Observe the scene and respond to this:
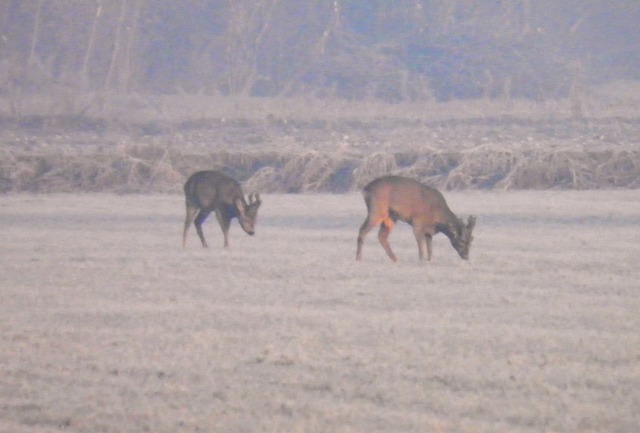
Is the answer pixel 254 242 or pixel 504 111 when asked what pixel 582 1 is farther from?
pixel 254 242

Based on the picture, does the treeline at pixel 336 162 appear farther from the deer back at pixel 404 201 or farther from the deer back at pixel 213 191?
the deer back at pixel 404 201

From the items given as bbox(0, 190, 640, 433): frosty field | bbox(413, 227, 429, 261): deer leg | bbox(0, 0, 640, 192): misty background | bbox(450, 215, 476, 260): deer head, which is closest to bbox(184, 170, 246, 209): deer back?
bbox(0, 190, 640, 433): frosty field

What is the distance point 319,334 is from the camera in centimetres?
1059

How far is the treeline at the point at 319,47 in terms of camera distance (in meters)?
56.2

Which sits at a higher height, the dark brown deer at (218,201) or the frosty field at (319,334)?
the dark brown deer at (218,201)

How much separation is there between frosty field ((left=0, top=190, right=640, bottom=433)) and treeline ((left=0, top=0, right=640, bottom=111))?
3628 centimetres

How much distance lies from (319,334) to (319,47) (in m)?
52.7

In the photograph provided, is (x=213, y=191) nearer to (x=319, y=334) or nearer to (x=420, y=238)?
(x=420, y=238)

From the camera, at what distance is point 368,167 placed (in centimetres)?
3014

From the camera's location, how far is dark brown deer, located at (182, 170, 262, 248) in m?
18.2

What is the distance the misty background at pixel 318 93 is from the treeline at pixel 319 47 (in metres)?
0.12

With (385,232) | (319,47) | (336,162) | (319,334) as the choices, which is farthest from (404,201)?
(319,47)

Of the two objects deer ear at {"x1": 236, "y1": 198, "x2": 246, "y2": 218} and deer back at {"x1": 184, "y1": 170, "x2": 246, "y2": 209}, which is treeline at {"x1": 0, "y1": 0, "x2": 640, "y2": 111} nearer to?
deer back at {"x1": 184, "y1": 170, "x2": 246, "y2": 209}

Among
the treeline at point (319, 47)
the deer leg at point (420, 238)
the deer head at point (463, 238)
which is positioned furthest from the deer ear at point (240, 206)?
the treeline at point (319, 47)
